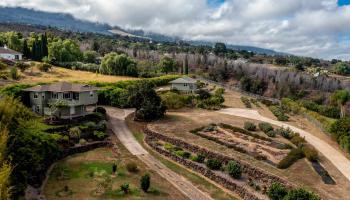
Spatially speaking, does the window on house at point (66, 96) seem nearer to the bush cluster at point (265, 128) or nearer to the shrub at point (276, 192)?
the bush cluster at point (265, 128)

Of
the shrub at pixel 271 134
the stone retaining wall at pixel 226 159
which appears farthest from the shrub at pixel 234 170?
the shrub at pixel 271 134

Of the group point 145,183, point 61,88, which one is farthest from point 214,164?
point 61,88

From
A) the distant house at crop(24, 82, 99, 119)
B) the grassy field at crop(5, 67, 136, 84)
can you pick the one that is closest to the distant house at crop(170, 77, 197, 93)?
the grassy field at crop(5, 67, 136, 84)

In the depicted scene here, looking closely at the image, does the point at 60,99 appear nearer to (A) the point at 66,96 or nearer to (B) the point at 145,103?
(A) the point at 66,96

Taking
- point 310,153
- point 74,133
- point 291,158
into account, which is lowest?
point 291,158

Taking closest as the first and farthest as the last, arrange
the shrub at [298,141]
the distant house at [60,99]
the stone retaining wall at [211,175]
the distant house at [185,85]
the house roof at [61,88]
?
the stone retaining wall at [211,175]
the shrub at [298,141]
the distant house at [60,99]
the house roof at [61,88]
the distant house at [185,85]

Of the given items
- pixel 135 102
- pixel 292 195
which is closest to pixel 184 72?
pixel 135 102
